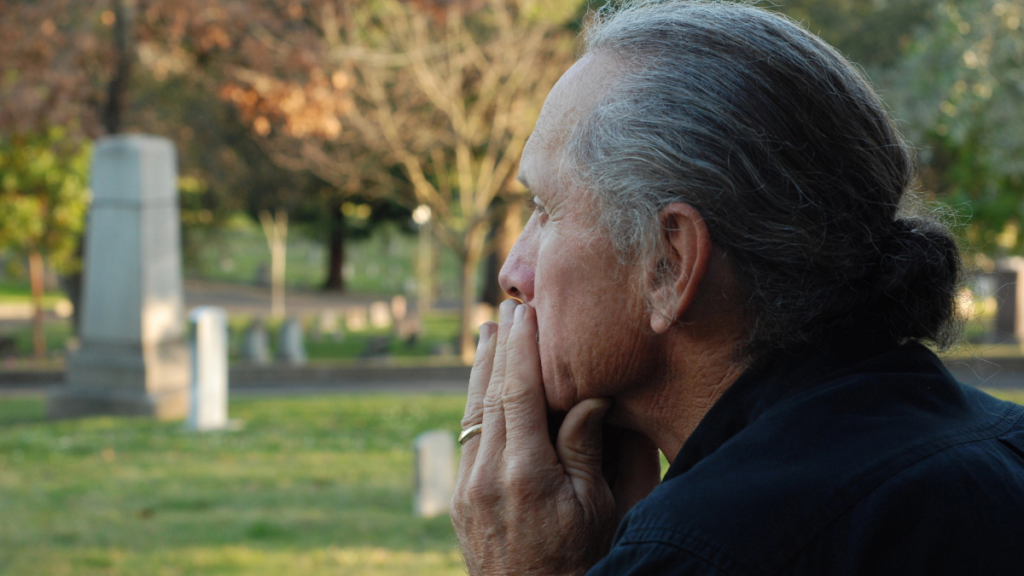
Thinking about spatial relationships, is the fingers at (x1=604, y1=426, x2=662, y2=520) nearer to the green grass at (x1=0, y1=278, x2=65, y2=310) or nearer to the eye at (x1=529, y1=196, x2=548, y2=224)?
the eye at (x1=529, y1=196, x2=548, y2=224)

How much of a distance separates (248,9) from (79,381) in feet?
21.2

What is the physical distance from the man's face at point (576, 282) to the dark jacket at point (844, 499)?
310mm

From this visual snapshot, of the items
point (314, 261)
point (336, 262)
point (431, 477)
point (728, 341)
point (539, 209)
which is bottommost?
point (314, 261)

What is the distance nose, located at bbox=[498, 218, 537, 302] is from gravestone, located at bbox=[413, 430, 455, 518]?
5.09 metres

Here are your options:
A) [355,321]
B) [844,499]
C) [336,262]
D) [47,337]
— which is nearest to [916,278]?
[844,499]

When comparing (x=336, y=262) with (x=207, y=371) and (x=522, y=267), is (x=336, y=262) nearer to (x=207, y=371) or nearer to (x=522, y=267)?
(x=207, y=371)

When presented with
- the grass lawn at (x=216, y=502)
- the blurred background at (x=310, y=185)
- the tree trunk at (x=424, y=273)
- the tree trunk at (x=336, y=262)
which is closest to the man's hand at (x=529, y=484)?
the blurred background at (x=310, y=185)

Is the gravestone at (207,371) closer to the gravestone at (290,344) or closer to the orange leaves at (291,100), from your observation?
the orange leaves at (291,100)

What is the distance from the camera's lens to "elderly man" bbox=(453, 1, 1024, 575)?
118 cm

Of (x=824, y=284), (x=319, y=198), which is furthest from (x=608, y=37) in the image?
(x=319, y=198)

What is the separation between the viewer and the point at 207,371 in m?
11.1

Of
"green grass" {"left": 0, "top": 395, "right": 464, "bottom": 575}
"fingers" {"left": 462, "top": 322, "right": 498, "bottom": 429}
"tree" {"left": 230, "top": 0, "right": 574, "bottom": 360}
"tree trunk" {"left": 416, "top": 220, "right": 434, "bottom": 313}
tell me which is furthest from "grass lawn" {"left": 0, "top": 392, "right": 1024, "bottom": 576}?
"tree trunk" {"left": 416, "top": 220, "right": 434, "bottom": 313}

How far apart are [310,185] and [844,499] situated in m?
33.4

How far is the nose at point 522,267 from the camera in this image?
1.75 m
